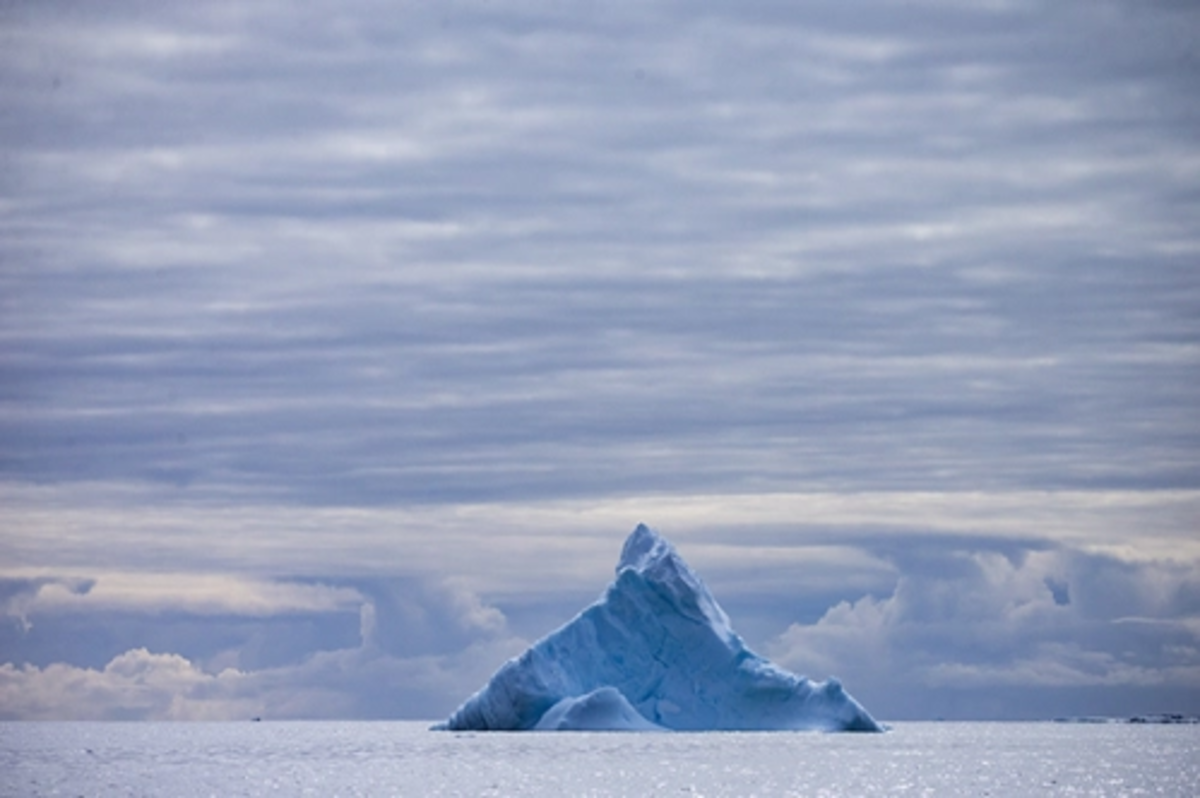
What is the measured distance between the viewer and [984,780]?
Result: 291 ft

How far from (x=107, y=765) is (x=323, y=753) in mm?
24185

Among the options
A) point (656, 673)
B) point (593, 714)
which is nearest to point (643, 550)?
point (656, 673)

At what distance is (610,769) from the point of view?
96938mm

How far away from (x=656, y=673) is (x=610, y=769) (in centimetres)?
1390

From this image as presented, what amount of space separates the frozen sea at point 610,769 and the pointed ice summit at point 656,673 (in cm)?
262

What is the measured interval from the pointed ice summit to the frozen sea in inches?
103

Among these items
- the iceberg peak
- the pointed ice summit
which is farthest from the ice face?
the iceberg peak

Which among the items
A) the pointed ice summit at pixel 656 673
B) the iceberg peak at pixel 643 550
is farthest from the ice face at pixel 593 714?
the iceberg peak at pixel 643 550

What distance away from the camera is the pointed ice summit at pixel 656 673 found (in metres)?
106

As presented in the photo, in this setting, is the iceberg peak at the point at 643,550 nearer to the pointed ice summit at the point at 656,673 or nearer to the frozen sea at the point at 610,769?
the pointed ice summit at the point at 656,673

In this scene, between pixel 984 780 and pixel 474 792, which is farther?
pixel 984 780

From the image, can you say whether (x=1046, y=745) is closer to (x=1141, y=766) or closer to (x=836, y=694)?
(x=1141, y=766)

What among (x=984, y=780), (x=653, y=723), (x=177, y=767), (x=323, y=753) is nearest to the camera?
(x=984, y=780)

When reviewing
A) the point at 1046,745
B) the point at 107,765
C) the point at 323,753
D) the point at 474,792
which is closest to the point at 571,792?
the point at 474,792
